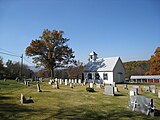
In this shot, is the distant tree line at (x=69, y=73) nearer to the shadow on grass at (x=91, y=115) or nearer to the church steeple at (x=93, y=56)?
the church steeple at (x=93, y=56)

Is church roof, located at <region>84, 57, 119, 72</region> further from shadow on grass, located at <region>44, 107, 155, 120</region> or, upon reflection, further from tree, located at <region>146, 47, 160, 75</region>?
shadow on grass, located at <region>44, 107, 155, 120</region>

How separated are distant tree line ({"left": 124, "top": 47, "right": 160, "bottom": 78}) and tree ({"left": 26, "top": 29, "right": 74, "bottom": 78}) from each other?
2412 cm

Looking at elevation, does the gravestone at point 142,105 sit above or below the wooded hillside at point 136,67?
below

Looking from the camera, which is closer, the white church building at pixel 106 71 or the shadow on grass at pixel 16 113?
the shadow on grass at pixel 16 113

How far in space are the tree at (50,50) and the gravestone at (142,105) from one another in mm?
34828

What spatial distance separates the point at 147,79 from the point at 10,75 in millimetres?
39755

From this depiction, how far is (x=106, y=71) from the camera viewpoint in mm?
43031

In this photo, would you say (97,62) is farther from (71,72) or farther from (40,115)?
(40,115)

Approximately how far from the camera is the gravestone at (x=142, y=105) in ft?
37.7

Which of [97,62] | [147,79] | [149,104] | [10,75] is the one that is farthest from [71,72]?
[149,104]

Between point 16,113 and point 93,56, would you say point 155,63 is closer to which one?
point 93,56

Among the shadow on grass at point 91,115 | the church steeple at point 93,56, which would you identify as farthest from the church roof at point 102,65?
the shadow on grass at point 91,115

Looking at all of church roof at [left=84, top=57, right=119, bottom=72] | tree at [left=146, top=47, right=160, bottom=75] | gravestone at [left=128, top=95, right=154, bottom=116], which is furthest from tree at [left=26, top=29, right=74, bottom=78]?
gravestone at [left=128, top=95, right=154, bottom=116]

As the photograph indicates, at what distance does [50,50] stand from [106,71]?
14260 mm
